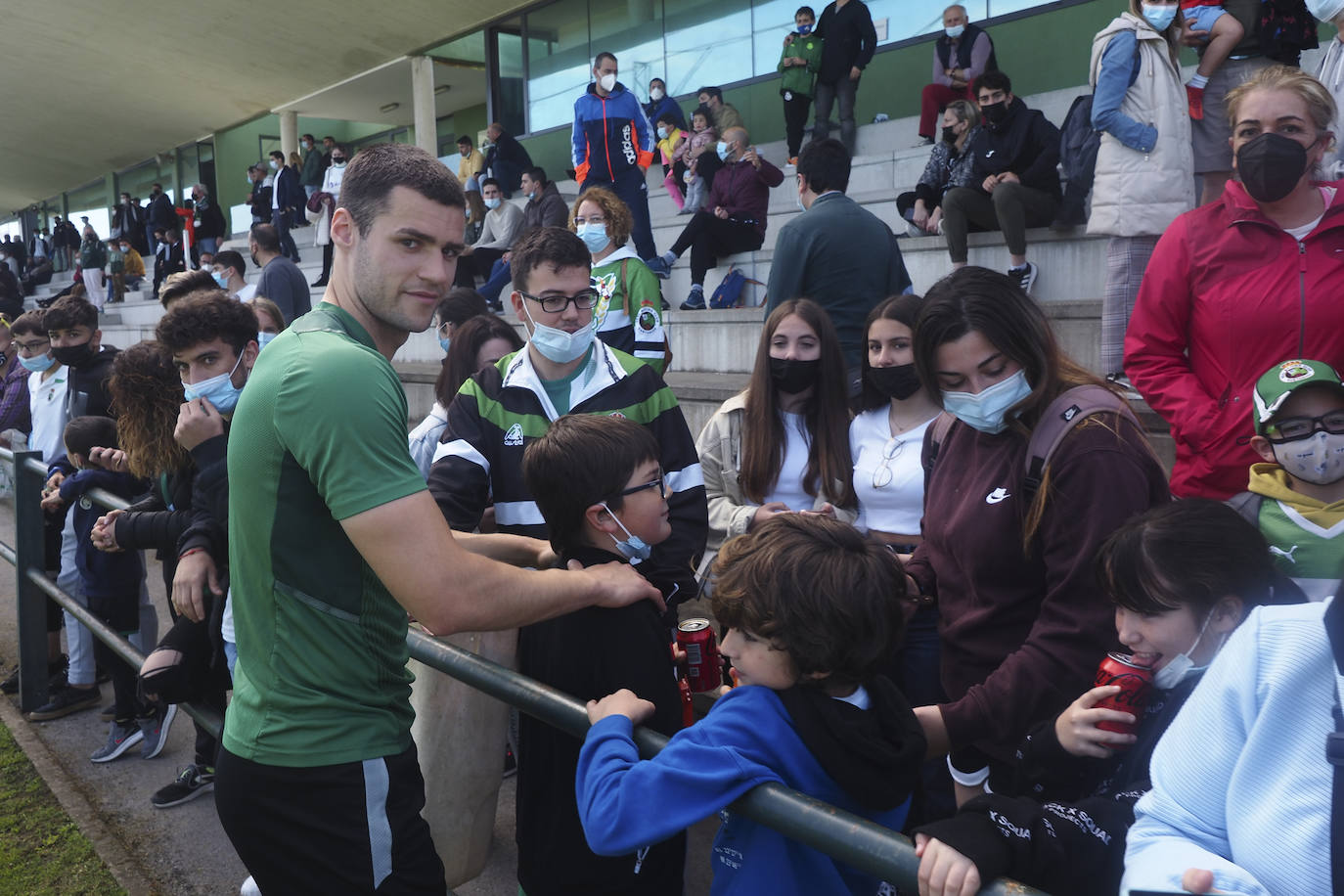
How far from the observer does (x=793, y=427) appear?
12.0 ft

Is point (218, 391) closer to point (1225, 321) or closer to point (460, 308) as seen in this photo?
point (460, 308)

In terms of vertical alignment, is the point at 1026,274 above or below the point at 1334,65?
below

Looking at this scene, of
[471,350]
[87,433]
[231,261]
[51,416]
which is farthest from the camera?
[231,261]

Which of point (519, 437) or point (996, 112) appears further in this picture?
point (996, 112)

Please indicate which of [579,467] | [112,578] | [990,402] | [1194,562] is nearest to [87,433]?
[112,578]

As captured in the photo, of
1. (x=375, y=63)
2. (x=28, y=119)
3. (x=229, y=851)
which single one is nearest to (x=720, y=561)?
(x=229, y=851)

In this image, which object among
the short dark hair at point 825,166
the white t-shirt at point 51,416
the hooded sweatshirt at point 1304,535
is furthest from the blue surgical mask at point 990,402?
the white t-shirt at point 51,416

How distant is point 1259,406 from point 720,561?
165 centimetres

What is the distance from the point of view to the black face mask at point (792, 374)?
11.8ft

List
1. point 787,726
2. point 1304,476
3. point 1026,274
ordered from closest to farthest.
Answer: point 787,726, point 1304,476, point 1026,274

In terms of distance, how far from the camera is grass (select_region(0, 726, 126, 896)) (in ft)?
11.6

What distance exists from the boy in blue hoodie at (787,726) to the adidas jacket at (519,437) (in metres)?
1.16

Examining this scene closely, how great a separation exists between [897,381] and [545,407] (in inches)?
47.4

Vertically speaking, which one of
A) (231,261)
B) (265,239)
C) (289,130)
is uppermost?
(289,130)
